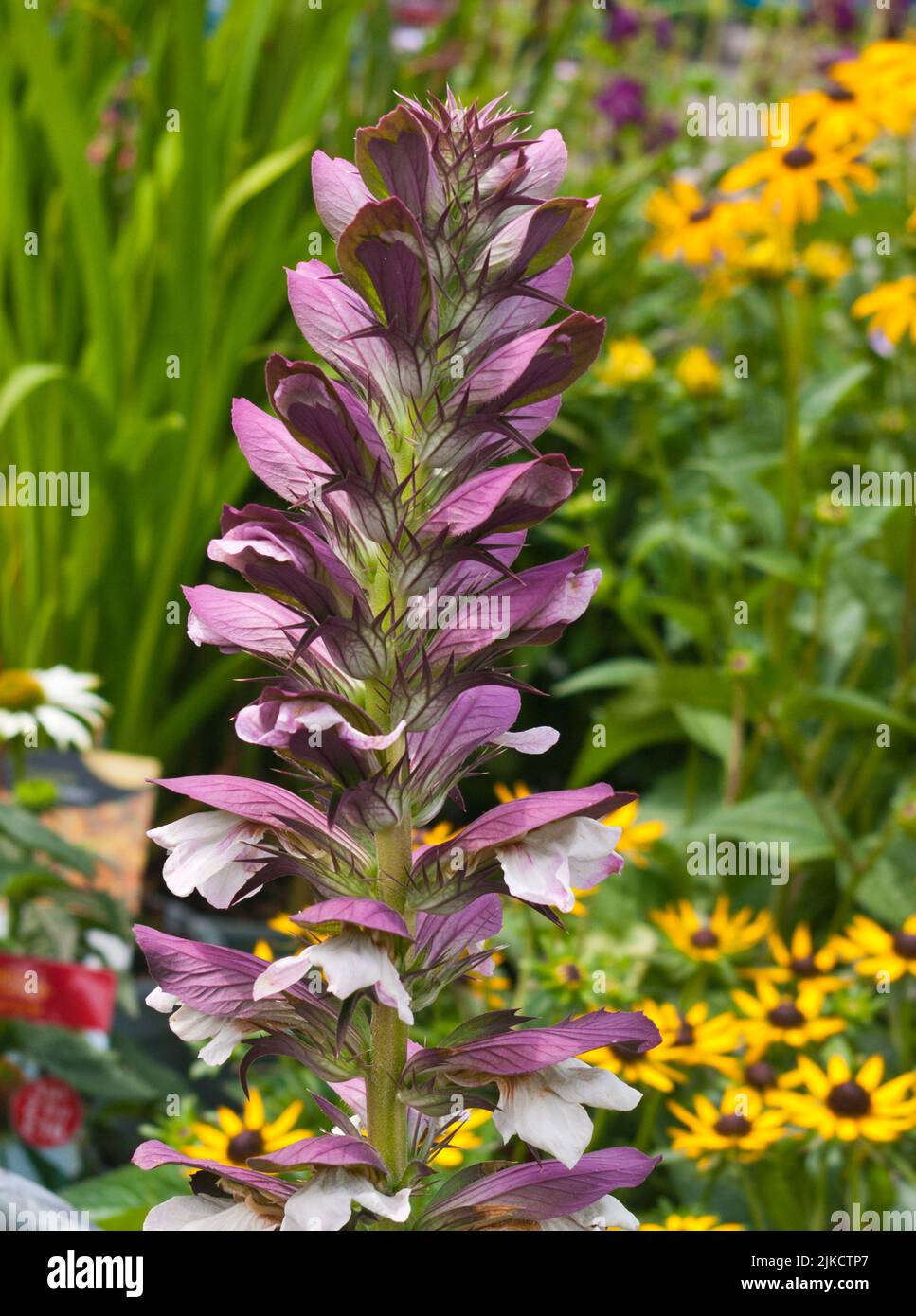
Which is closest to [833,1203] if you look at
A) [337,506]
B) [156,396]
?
[337,506]

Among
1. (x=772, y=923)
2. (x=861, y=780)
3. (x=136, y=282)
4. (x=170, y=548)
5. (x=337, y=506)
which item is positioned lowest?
(x=772, y=923)

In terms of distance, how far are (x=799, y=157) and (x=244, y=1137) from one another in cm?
123

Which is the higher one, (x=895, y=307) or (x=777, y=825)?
(x=895, y=307)

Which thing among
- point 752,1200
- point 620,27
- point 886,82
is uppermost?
point 620,27

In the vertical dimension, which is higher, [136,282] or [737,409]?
[136,282]

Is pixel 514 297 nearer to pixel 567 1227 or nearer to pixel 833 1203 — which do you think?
pixel 567 1227

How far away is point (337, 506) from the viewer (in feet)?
1.53

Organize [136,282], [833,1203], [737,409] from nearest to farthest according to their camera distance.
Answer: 1. [833,1203]
2. [136,282]
3. [737,409]

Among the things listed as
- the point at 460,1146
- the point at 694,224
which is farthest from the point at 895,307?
the point at 460,1146

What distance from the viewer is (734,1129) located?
0.83 m

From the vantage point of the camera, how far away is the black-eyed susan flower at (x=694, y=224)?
5.35ft

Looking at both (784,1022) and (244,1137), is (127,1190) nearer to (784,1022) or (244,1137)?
(244,1137)

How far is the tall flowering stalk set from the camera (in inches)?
17.0

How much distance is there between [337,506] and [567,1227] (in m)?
0.26
